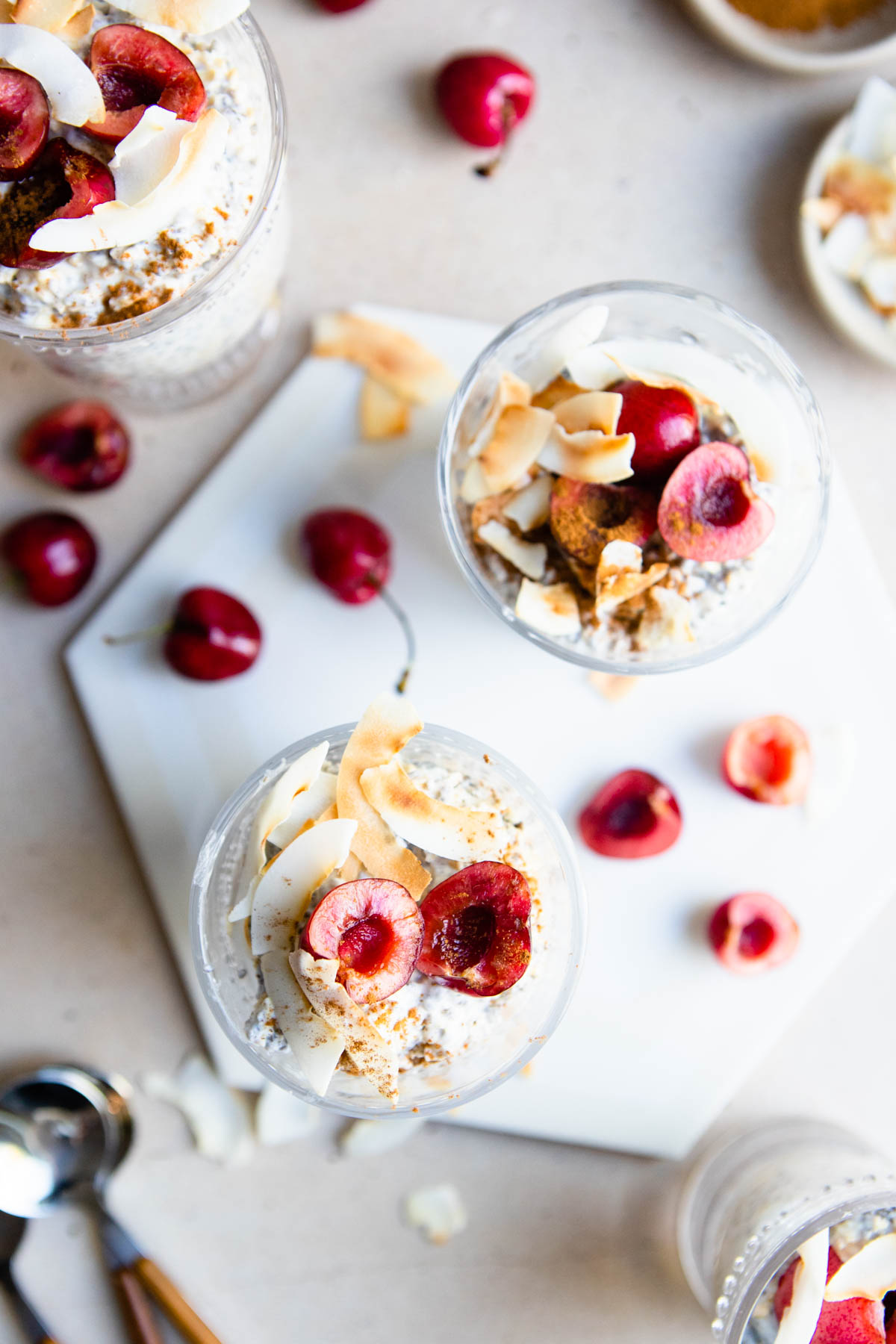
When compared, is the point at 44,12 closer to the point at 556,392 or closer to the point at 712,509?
the point at 556,392

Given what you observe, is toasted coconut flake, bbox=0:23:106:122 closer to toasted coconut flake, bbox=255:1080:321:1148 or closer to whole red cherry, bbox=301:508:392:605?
whole red cherry, bbox=301:508:392:605

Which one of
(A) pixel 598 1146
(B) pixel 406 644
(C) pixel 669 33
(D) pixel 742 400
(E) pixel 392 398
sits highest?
(C) pixel 669 33

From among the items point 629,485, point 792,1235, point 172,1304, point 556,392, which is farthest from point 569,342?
point 172,1304

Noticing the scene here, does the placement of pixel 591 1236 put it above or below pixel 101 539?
below

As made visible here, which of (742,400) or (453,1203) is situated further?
(453,1203)

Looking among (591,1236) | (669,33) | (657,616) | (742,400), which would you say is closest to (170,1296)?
(591,1236)

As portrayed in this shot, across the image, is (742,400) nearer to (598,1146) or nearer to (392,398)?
(392,398)

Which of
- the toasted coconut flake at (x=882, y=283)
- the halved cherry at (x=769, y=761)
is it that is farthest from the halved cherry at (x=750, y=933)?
the toasted coconut flake at (x=882, y=283)
